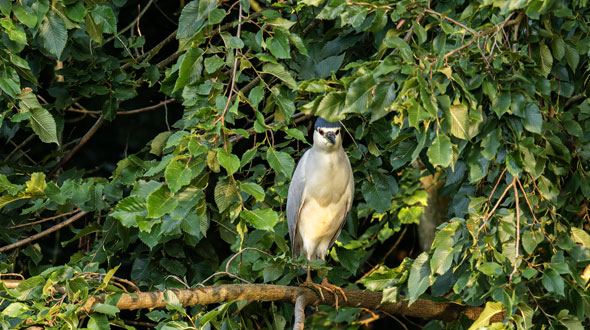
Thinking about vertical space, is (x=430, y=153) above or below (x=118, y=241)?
above

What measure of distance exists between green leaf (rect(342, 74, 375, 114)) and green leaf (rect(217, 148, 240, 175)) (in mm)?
355

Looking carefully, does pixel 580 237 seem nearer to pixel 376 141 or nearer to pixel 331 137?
pixel 376 141

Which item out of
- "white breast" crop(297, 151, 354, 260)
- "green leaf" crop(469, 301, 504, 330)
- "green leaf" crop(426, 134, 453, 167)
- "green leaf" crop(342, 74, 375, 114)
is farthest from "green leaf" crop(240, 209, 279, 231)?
"white breast" crop(297, 151, 354, 260)

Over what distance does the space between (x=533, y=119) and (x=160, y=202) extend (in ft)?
3.68

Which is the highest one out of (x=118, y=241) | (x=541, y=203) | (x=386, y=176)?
(x=541, y=203)

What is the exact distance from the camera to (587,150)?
Answer: 272 cm

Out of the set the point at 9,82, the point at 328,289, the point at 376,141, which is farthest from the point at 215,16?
the point at 328,289

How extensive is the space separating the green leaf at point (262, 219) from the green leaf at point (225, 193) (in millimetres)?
65

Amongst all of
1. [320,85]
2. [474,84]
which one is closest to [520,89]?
[474,84]

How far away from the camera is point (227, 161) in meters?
2.20

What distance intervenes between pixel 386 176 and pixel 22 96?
1430mm

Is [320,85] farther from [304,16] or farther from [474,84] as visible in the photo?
[304,16]

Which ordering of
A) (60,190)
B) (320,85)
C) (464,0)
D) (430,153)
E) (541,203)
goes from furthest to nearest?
(464,0)
(60,190)
(541,203)
(320,85)
(430,153)

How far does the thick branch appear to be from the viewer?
248 cm
